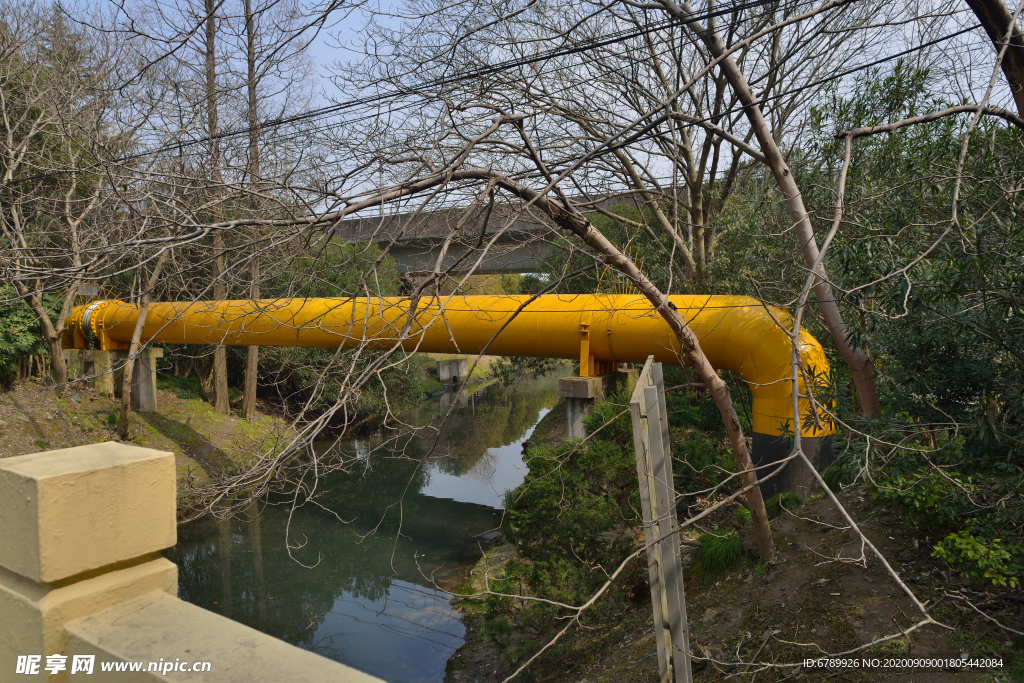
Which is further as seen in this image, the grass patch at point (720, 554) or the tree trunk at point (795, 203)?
the grass patch at point (720, 554)

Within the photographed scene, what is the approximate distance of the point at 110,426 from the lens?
42.8ft

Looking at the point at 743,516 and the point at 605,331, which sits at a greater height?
the point at 605,331

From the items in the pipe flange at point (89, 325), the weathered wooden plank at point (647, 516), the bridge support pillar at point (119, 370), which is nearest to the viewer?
the weathered wooden plank at point (647, 516)

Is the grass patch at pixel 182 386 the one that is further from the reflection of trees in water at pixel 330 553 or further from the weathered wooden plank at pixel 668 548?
the weathered wooden plank at pixel 668 548

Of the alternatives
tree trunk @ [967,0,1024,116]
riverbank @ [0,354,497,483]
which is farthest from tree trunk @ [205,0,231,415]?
tree trunk @ [967,0,1024,116]

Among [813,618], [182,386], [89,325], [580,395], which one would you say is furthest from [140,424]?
[813,618]

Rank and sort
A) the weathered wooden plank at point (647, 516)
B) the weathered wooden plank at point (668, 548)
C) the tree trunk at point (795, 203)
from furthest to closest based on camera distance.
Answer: the tree trunk at point (795, 203), the weathered wooden plank at point (668, 548), the weathered wooden plank at point (647, 516)

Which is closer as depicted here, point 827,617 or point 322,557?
point 827,617

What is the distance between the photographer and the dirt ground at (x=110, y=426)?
37.7 ft

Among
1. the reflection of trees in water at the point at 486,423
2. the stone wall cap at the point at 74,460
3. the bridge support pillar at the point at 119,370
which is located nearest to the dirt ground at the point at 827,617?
the stone wall cap at the point at 74,460

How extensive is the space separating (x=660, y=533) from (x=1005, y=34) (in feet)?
12.5

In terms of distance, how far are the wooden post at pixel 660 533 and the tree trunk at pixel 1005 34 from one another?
3241 mm

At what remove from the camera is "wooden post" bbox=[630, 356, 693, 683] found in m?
2.98

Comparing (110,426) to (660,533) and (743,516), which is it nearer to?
(743,516)
